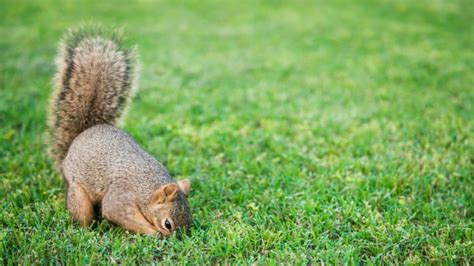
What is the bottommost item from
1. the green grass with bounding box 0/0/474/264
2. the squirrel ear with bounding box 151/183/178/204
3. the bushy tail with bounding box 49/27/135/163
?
the green grass with bounding box 0/0/474/264

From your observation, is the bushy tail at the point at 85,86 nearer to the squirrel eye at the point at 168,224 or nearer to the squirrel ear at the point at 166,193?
the squirrel ear at the point at 166,193

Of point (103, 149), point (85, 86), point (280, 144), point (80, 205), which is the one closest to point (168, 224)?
point (80, 205)

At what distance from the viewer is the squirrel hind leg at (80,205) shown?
2.96 m

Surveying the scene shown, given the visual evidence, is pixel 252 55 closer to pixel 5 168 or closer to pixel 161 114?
pixel 161 114

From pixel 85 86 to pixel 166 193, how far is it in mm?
1205

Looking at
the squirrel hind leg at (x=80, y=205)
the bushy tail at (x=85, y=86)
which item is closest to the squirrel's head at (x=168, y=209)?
the squirrel hind leg at (x=80, y=205)

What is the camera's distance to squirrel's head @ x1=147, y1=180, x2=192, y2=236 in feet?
8.99

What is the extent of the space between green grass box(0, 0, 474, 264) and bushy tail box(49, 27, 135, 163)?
0.48 metres

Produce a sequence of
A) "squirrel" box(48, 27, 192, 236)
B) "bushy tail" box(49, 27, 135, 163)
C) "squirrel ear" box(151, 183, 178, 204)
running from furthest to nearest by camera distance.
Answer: "bushy tail" box(49, 27, 135, 163), "squirrel" box(48, 27, 192, 236), "squirrel ear" box(151, 183, 178, 204)

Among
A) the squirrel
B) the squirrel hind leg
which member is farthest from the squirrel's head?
the squirrel hind leg

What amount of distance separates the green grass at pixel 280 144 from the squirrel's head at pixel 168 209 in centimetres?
10

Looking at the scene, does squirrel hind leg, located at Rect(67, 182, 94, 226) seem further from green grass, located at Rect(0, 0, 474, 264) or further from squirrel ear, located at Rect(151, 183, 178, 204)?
squirrel ear, located at Rect(151, 183, 178, 204)

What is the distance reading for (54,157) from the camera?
350 centimetres

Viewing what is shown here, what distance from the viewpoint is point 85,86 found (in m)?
3.42
